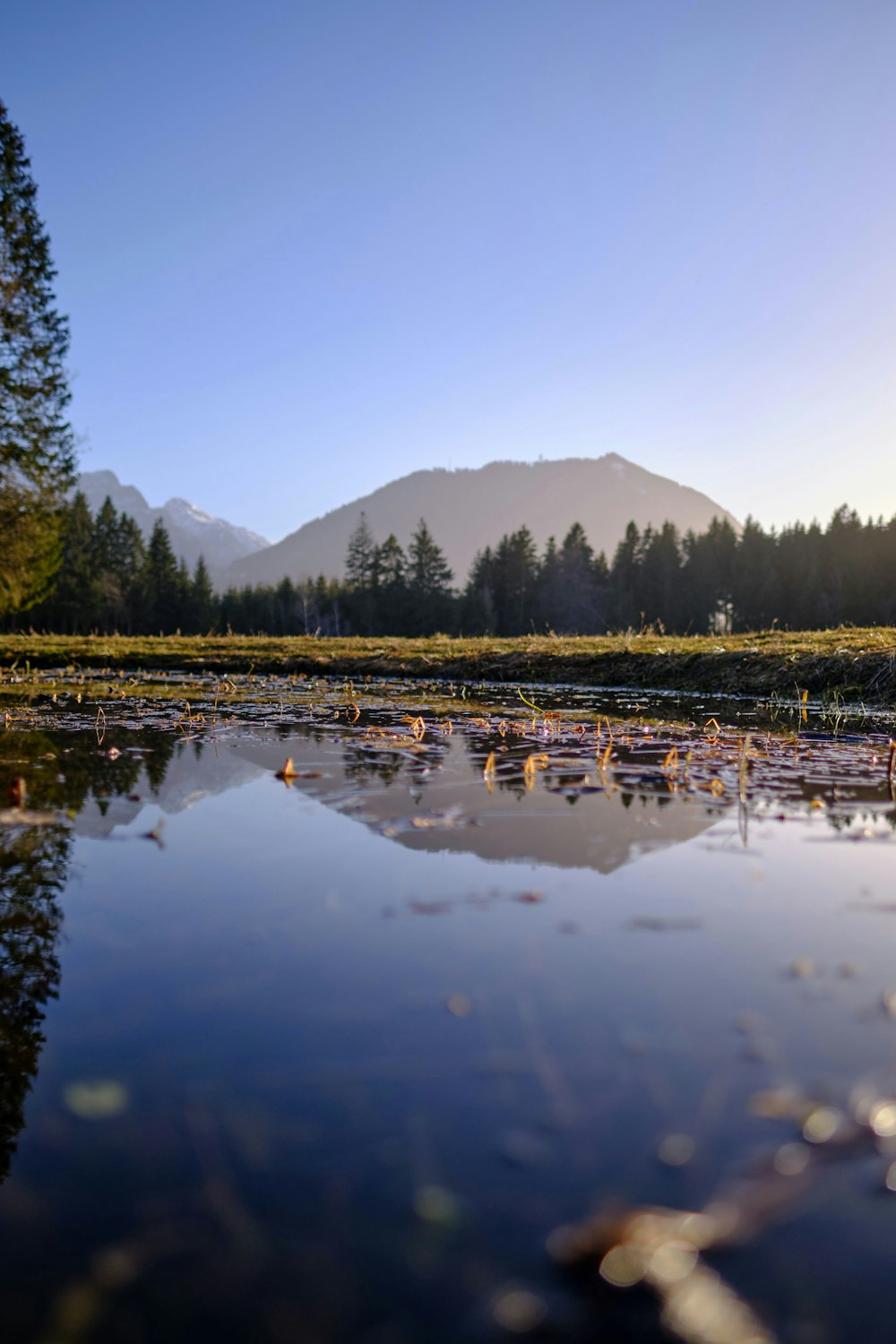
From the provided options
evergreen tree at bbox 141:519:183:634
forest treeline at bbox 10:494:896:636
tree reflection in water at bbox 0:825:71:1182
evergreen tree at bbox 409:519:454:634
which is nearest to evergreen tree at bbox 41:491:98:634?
forest treeline at bbox 10:494:896:636

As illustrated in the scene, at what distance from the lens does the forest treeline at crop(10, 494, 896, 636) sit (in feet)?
221

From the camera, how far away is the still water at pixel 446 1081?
41.5 inches

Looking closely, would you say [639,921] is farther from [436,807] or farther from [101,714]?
[101,714]

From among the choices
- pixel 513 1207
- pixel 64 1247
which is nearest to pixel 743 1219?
pixel 513 1207

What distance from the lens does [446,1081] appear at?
4.97 feet

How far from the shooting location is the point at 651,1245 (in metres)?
1.14

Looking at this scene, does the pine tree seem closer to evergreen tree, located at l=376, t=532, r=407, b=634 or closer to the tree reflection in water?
the tree reflection in water

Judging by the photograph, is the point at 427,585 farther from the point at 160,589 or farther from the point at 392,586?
the point at 160,589

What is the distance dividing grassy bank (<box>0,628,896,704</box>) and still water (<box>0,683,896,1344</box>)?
623 centimetres

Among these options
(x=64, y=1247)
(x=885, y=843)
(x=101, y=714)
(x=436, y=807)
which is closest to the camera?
(x=64, y=1247)

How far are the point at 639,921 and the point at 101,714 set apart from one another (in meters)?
7.05

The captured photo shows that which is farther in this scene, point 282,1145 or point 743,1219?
point 282,1145

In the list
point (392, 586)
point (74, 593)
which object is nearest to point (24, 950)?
point (74, 593)

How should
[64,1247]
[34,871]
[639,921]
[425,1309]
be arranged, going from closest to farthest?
[425,1309], [64,1247], [639,921], [34,871]
